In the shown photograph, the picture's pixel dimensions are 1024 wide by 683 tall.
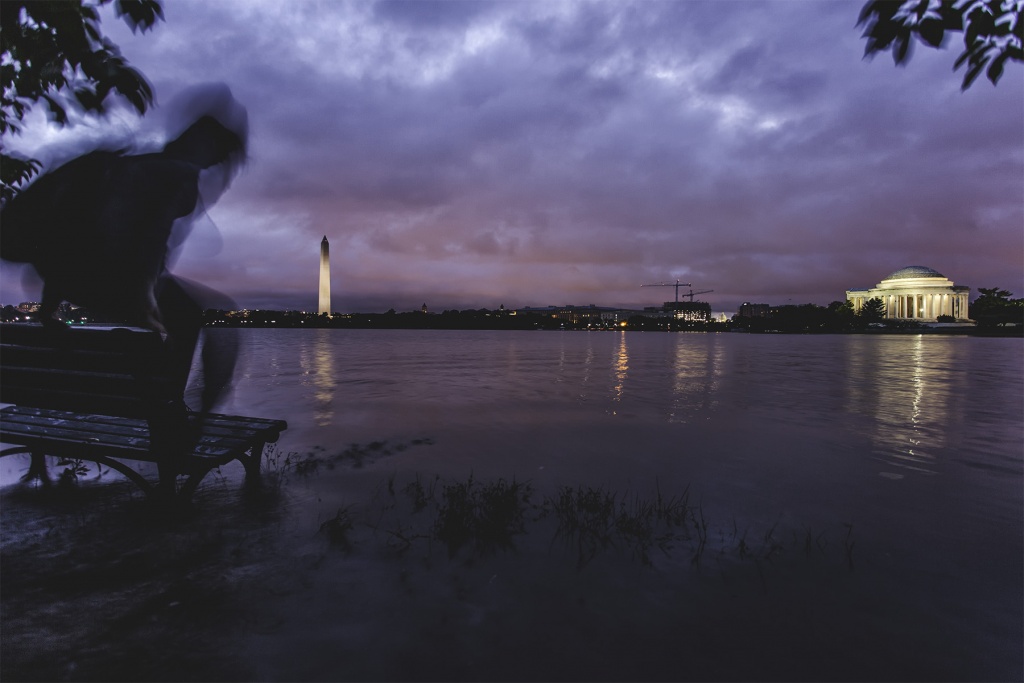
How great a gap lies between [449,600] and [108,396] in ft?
12.0

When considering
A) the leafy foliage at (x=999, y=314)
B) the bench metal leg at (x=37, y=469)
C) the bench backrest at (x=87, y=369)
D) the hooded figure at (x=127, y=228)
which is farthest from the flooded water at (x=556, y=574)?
the leafy foliage at (x=999, y=314)

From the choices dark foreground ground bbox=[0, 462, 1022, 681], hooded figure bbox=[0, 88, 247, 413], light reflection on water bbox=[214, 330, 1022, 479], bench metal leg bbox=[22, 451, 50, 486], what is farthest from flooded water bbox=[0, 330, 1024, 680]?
light reflection on water bbox=[214, 330, 1022, 479]

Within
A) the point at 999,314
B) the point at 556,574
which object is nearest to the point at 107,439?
the point at 556,574

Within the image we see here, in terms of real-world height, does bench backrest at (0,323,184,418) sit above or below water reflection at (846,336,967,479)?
above

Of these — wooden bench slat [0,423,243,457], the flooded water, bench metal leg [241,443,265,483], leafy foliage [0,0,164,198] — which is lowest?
the flooded water

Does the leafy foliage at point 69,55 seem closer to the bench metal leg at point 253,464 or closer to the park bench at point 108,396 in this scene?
the park bench at point 108,396

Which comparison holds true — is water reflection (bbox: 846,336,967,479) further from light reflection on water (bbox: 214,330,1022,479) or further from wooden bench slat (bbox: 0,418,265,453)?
wooden bench slat (bbox: 0,418,265,453)

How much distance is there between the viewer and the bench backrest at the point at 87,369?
4297mm

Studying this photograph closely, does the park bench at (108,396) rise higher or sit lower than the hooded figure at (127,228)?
lower

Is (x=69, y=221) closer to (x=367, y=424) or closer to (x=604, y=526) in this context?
(x=604, y=526)

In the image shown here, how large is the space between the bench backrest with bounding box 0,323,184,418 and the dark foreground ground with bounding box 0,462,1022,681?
141 cm

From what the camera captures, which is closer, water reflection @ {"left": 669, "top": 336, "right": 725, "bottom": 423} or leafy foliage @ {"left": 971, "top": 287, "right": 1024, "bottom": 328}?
water reflection @ {"left": 669, "top": 336, "right": 725, "bottom": 423}

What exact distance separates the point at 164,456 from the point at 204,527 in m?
0.92

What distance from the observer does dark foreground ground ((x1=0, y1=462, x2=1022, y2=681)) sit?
132 inches
